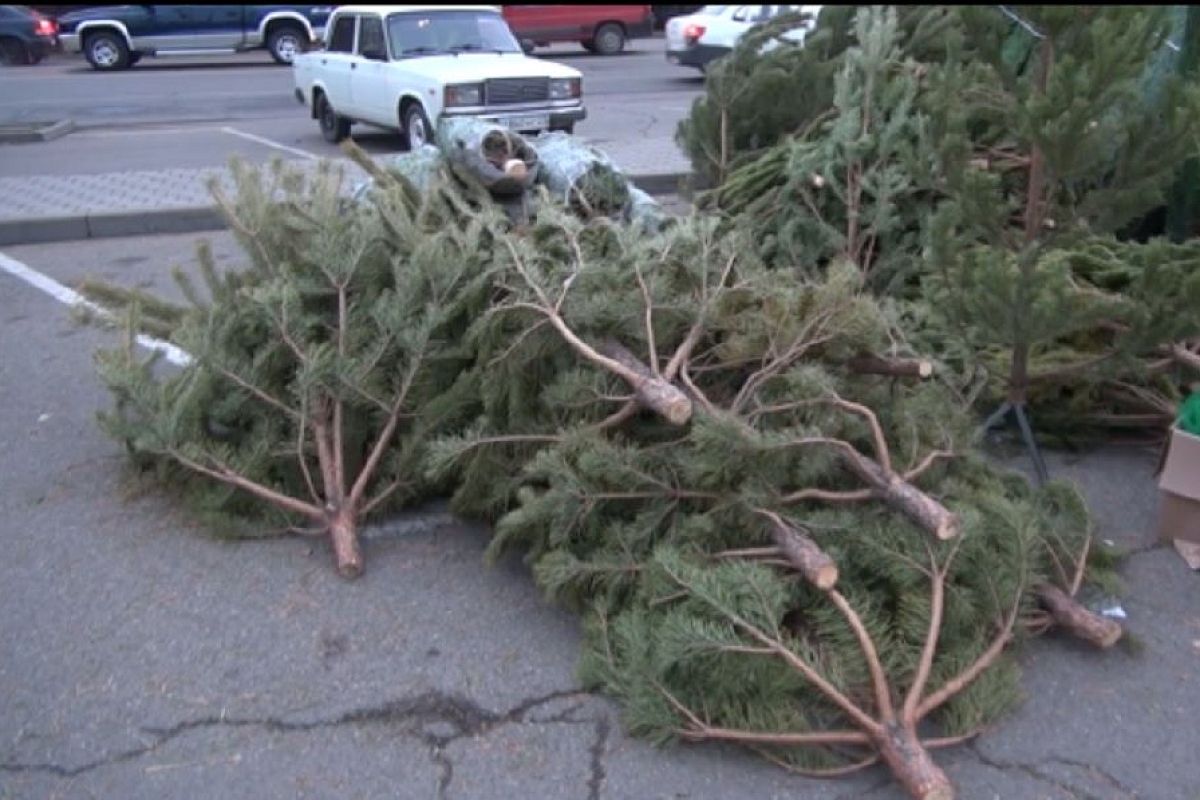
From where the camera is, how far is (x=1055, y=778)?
3016mm

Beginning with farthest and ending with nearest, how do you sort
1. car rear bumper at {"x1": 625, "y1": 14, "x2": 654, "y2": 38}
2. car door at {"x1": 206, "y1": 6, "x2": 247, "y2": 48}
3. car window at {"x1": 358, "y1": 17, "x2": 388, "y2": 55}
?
car rear bumper at {"x1": 625, "y1": 14, "x2": 654, "y2": 38}, car door at {"x1": 206, "y1": 6, "x2": 247, "y2": 48}, car window at {"x1": 358, "y1": 17, "x2": 388, "y2": 55}

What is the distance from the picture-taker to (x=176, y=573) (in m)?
4.05

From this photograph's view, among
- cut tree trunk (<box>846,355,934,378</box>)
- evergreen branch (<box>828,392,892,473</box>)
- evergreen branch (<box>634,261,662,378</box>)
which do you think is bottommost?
evergreen branch (<box>828,392,892,473</box>)

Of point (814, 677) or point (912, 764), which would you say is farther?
point (814, 677)

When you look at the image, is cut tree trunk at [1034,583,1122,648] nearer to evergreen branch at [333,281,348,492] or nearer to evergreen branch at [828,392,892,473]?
evergreen branch at [828,392,892,473]

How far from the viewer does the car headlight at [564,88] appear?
12.2 m

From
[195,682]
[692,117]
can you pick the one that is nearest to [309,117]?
[692,117]

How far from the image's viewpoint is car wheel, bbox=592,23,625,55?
88.6 ft

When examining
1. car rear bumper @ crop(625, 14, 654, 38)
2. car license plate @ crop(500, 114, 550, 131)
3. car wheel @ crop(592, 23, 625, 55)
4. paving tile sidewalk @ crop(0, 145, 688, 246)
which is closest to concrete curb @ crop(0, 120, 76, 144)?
paving tile sidewalk @ crop(0, 145, 688, 246)

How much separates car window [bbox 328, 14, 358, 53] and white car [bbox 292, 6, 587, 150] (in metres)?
0.01

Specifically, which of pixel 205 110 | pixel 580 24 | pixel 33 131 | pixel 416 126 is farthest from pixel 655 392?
pixel 580 24

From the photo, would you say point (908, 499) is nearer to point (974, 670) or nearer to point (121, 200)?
point (974, 670)

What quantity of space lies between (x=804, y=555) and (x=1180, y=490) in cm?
160

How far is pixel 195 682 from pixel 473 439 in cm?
111
